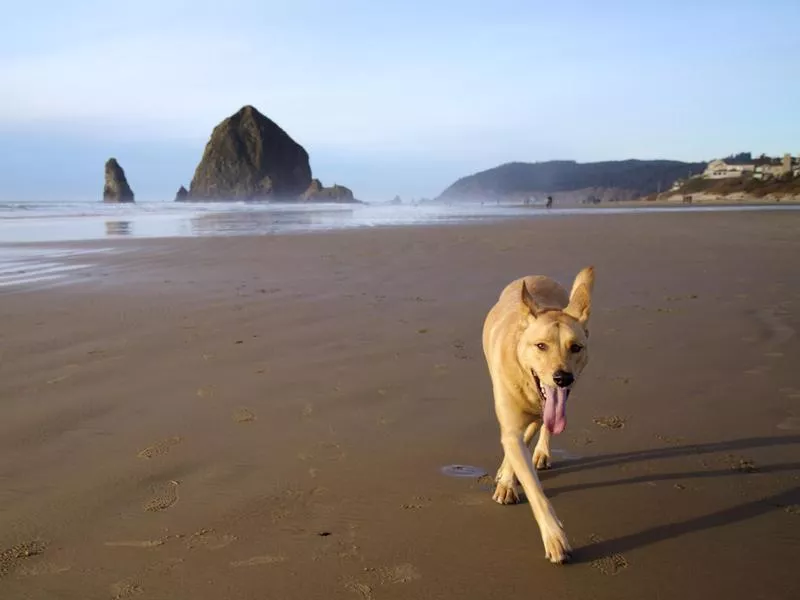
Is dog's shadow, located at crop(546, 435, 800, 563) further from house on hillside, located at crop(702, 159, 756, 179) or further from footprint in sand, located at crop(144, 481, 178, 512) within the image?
house on hillside, located at crop(702, 159, 756, 179)

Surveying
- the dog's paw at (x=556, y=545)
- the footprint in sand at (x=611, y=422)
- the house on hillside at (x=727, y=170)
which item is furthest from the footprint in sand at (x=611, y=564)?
the house on hillside at (x=727, y=170)

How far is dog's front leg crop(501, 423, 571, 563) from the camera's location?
2.76 m

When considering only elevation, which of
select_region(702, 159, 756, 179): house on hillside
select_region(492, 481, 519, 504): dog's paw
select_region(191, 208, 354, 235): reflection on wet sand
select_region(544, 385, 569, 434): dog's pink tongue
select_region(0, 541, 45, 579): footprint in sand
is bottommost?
select_region(492, 481, 519, 504): dog's paw

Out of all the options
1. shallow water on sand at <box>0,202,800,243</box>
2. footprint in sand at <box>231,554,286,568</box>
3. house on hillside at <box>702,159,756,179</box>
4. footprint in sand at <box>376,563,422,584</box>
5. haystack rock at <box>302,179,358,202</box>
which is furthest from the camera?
haystack rock at <box>302,179,358,202</box>

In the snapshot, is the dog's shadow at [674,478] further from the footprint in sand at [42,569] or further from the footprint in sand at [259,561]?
the footprint in sand at [42,569]

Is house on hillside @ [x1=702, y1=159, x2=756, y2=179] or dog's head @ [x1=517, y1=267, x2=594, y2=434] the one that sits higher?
house on hillside @ [x1=702, y1=159, x2=756, y2=179]

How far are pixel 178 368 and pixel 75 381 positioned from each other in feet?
2.70

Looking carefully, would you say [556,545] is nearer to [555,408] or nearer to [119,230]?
[555,408]

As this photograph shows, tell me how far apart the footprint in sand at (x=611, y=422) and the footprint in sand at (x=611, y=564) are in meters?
1.57

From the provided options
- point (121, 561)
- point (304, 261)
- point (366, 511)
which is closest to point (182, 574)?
point (121, 561)

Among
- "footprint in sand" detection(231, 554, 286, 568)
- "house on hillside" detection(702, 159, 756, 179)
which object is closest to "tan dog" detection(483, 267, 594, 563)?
"footprint in sand" detection(231, 554, 286, 568)

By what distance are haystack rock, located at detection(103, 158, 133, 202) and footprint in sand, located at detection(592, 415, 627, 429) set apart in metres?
121

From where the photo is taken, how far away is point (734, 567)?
2.67m

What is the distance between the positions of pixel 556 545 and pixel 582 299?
122 centimetres
